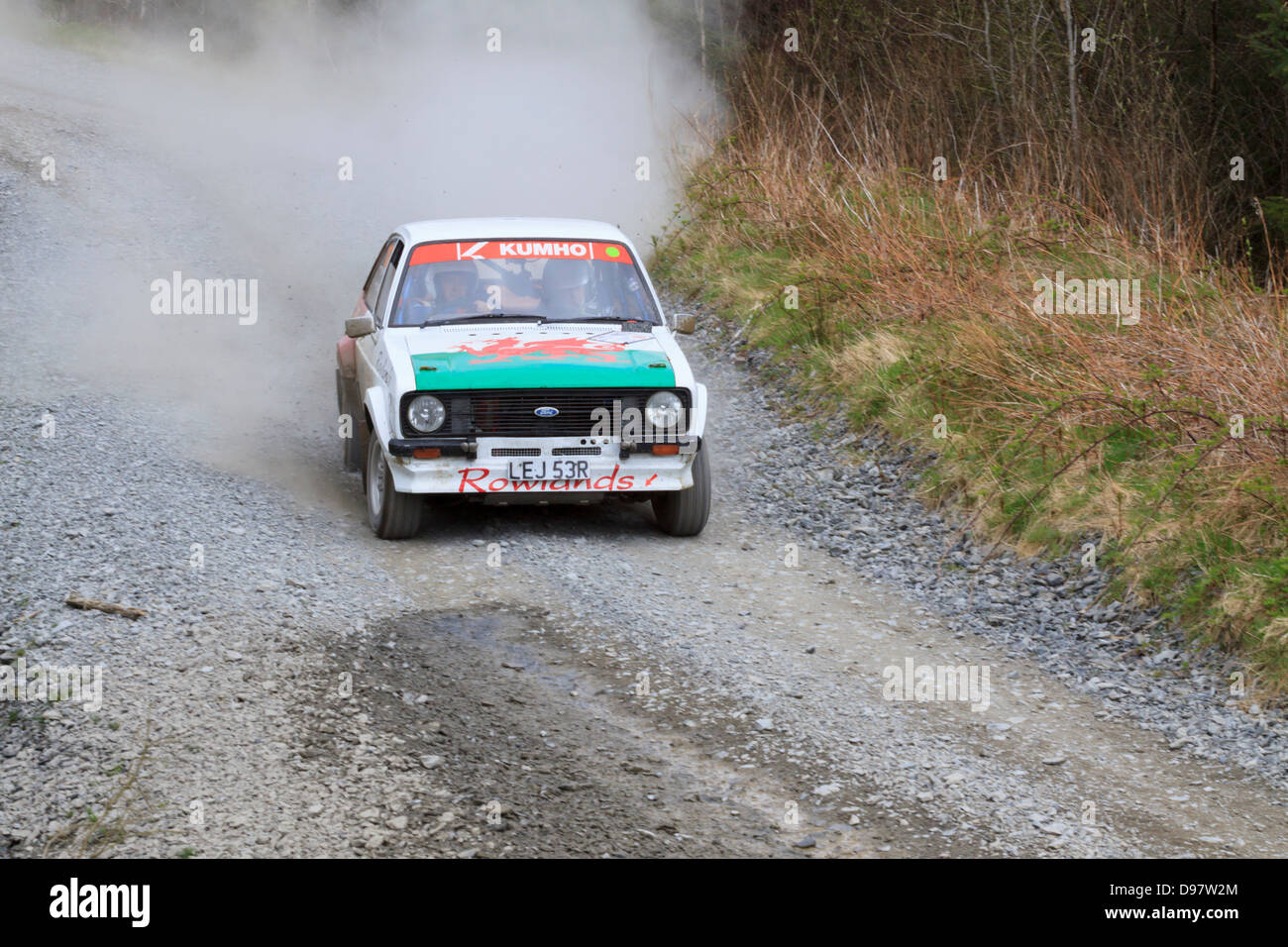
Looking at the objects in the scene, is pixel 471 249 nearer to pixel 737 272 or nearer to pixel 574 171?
pixel 737 272

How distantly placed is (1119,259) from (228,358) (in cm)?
754

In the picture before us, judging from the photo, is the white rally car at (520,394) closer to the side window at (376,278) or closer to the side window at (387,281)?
the side window at (387,281)

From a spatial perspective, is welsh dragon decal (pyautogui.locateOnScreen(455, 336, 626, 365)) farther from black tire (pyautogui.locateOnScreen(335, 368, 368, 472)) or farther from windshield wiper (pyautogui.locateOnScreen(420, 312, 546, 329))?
black tire (pyautogui.locateOnScreen(335, 368, 368, 472))

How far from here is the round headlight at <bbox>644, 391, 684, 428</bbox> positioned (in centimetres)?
739

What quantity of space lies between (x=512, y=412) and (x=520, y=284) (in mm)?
1315

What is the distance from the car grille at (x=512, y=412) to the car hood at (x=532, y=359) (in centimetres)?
6

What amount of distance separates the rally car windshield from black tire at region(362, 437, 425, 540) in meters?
1.00

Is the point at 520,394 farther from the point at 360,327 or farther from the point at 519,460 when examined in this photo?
the point at 360,327

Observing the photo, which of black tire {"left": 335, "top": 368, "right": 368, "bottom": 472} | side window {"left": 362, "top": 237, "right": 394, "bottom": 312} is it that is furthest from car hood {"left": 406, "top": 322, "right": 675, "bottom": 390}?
side window {"left": 362, "top": 237, "right": 394, "bottom": 312}

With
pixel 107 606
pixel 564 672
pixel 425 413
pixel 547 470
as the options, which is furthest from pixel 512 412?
pixel 107 606

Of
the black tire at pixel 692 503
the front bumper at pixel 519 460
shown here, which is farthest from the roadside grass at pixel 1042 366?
the front bumper at pixel 519 460
